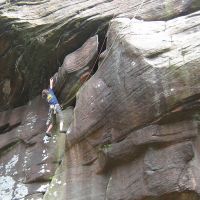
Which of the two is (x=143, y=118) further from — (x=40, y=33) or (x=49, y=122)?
(x=40, y=33)

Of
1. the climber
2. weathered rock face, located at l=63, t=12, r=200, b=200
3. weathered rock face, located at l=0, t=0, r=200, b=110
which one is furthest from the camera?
weathered rock face, located at l=0, t=0, r=200, b=110

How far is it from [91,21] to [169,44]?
4191mm

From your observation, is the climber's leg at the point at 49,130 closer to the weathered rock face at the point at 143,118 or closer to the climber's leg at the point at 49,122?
the climber's leg at the point at 49,122

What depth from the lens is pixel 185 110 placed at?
1019 centimetres

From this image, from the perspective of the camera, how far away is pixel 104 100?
11.7 metres

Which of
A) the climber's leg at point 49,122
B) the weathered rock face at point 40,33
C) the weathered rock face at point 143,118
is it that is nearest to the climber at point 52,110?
the climber's leg at point 49,122

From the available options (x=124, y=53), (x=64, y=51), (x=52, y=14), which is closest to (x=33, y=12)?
(x=52, y=14)

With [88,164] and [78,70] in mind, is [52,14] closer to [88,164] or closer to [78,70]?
[78,70]

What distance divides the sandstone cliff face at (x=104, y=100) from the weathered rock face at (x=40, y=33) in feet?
0.11

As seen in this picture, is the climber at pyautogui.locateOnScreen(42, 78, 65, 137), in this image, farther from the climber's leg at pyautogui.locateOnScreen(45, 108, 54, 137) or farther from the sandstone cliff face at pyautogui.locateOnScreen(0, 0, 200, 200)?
the sandstone cliff face at pyautogui.locateOnScreen(0, 0, 200, 200)

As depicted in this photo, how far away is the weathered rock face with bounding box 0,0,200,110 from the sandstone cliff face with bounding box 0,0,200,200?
3 centimetres

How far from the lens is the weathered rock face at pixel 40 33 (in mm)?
14820

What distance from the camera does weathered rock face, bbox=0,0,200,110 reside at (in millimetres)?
14820

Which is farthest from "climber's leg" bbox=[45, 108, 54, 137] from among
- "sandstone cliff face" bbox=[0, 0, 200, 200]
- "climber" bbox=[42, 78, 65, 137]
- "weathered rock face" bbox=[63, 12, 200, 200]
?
"weathered rock face" bbox=[63, 12, 200, 200]
